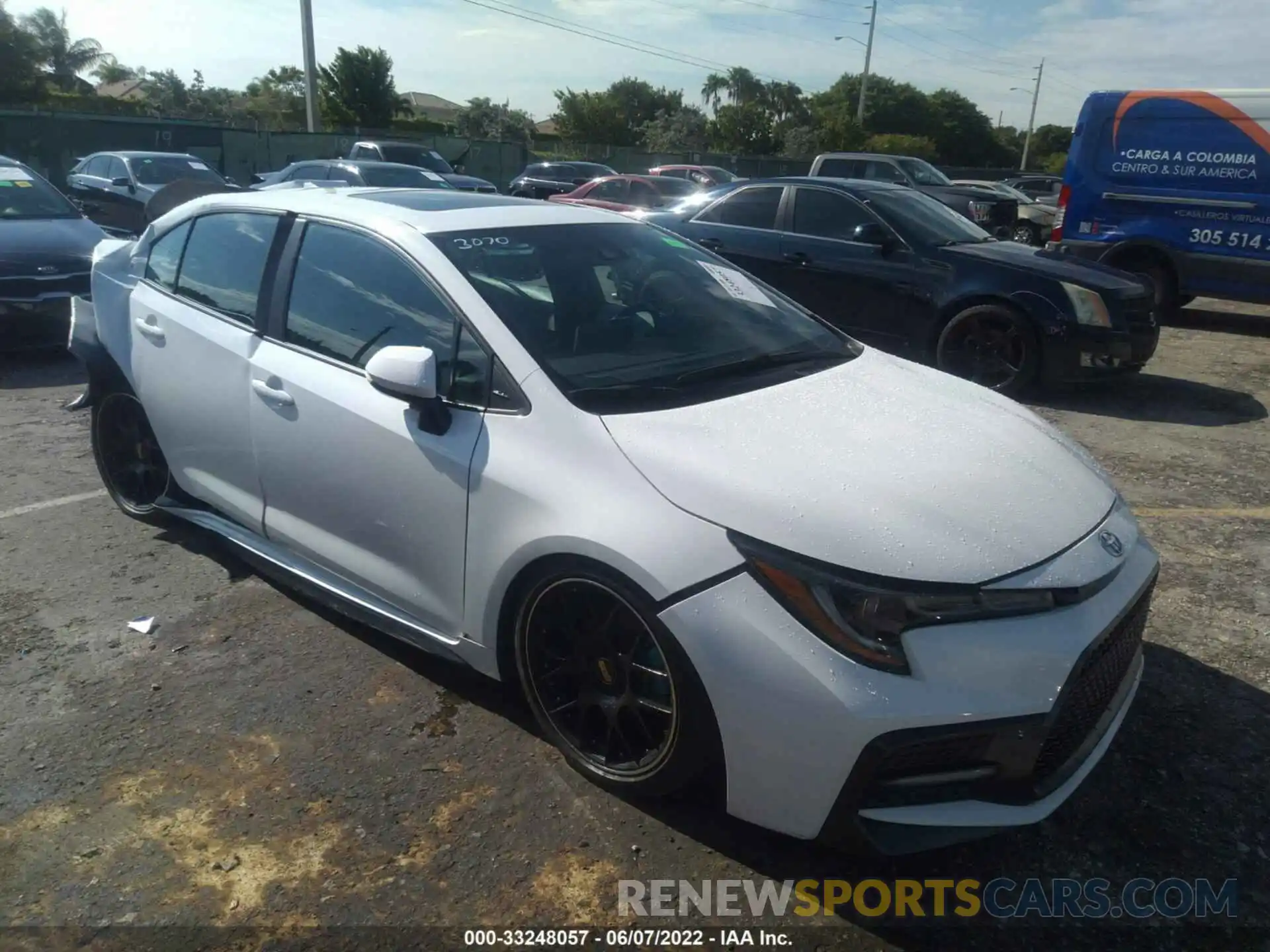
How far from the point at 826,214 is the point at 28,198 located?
7.27 meters

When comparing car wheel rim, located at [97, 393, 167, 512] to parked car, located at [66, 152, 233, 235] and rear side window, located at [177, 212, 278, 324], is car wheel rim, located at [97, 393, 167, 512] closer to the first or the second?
rear side window, located at [177, 212, 278, 324]

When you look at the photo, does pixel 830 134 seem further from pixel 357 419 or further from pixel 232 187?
pixel 357 419

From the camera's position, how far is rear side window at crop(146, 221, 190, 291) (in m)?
4.12

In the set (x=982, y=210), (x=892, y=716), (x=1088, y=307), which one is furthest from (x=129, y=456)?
(x=982, y=210)

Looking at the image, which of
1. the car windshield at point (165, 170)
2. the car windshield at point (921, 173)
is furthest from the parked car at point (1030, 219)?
the car windshield at point (165, 170)

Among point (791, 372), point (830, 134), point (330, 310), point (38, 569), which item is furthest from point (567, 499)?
point (830, 134)

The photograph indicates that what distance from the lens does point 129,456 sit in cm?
456

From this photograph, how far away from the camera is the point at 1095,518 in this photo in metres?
2.60

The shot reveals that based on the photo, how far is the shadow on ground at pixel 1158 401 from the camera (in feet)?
22.8

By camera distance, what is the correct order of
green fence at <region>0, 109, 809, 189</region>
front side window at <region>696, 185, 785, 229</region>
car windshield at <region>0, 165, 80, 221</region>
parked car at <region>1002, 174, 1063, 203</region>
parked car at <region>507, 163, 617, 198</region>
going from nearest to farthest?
front side window at <region>696, 185, 785, 229</region> → car windshield at <region>0, 165, 80, 221</region> → green fence at <region>0, 109, 809, 189</region> → parked car at <region>507, 163, 617, 198</region> → parked car at <region>1002, 174, 1063, 203</region>

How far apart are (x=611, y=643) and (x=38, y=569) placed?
2960mm

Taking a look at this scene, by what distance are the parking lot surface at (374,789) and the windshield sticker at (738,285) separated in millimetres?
1699

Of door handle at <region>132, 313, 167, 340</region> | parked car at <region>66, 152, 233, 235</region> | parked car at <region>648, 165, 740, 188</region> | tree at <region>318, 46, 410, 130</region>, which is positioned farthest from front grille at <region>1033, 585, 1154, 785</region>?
tree at <region>318, 46, 410, 130</region>

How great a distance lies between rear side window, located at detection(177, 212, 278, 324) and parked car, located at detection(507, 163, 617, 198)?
2040 centimetres
